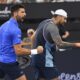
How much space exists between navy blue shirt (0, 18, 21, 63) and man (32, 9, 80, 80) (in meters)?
0.77

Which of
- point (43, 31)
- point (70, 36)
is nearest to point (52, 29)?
point (43, 31)

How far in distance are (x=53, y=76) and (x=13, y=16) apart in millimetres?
1355

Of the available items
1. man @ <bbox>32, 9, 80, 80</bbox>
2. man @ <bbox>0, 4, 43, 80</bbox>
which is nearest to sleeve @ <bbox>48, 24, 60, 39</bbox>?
man @ <bbox>32, 9, 80, 80</bbox>

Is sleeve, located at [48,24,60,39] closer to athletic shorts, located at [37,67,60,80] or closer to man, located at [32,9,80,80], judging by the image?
man, located at [32,9,80,80]

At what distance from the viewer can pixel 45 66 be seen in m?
7.86

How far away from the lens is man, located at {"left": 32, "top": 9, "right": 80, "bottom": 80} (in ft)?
24.9

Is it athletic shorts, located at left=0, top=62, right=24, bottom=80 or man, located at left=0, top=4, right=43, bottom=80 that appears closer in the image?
man, located at left=0, top=4, right=43, bottom=80

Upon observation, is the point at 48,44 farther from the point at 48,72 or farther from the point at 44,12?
the point at 44,12

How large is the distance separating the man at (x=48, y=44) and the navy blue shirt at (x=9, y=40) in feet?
2.54

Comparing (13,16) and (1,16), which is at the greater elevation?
(13,16)

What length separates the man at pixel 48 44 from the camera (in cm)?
758

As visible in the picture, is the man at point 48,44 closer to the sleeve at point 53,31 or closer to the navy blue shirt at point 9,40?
the sleeve at point 53,31

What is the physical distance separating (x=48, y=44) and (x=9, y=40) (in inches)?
38.0

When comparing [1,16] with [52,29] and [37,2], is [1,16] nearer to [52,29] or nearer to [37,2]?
[37,2]
